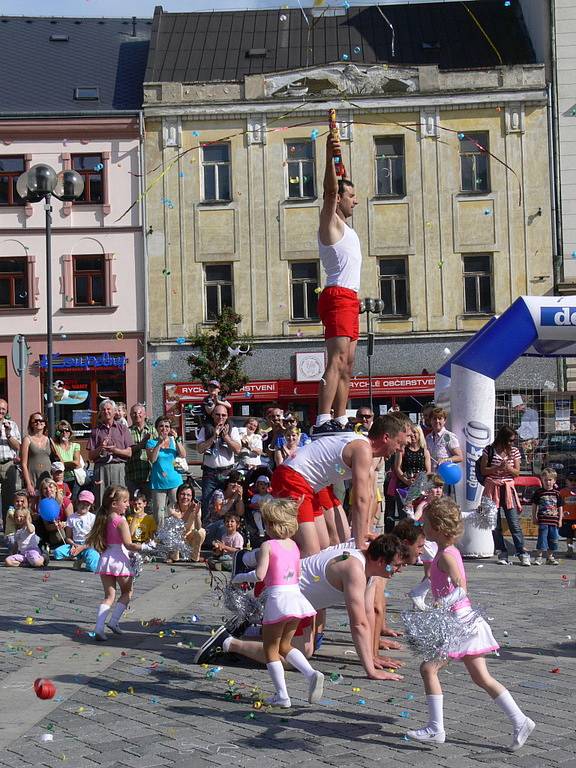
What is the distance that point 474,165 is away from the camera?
109 feet

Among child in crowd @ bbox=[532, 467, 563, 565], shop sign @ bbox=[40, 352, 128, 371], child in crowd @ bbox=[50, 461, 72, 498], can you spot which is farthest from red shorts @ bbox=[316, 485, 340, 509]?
shop sign @ bbox=[40, 352, 128, 371]

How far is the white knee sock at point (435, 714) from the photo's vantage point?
5840mm

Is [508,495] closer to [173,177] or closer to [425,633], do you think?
[425,633]

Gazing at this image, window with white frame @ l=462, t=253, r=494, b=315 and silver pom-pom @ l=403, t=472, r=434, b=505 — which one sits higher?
window with white frame @ l=462, t=253, r=494, b=315

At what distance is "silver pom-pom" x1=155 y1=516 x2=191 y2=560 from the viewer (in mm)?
13336

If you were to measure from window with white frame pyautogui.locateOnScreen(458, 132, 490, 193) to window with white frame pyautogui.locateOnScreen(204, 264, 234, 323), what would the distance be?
7050mm

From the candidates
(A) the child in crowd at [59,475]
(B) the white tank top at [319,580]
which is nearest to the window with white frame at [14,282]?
(A) the child in crowd at [59,475]

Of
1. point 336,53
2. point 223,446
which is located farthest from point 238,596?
point 336,53

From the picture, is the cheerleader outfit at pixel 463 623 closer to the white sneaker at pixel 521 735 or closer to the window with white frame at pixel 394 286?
the white sneaker at pixel 521 735

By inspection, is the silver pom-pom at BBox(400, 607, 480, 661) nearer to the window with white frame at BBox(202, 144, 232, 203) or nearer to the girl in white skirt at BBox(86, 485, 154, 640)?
the girl in white skirt at BBox(86, 485, 154, 640)

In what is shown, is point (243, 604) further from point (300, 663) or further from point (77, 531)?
point (77, 531)

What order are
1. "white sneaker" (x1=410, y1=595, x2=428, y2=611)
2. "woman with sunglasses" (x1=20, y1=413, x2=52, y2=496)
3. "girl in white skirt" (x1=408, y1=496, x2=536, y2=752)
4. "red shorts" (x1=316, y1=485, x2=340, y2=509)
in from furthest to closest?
"woman with sunglasses" (x1=20, y1=413, x2=52, y2=496), "red shorts" (x1=316, y1=485, x2=340, y2=509), "white sneaker" (x1=410, y1=595, x2=428, y2=611), "girl in white skirt" (x1=408, y1=496, x2=536, y2=752)

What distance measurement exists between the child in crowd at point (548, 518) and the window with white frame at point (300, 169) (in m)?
20.5

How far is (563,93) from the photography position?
3281 cm
